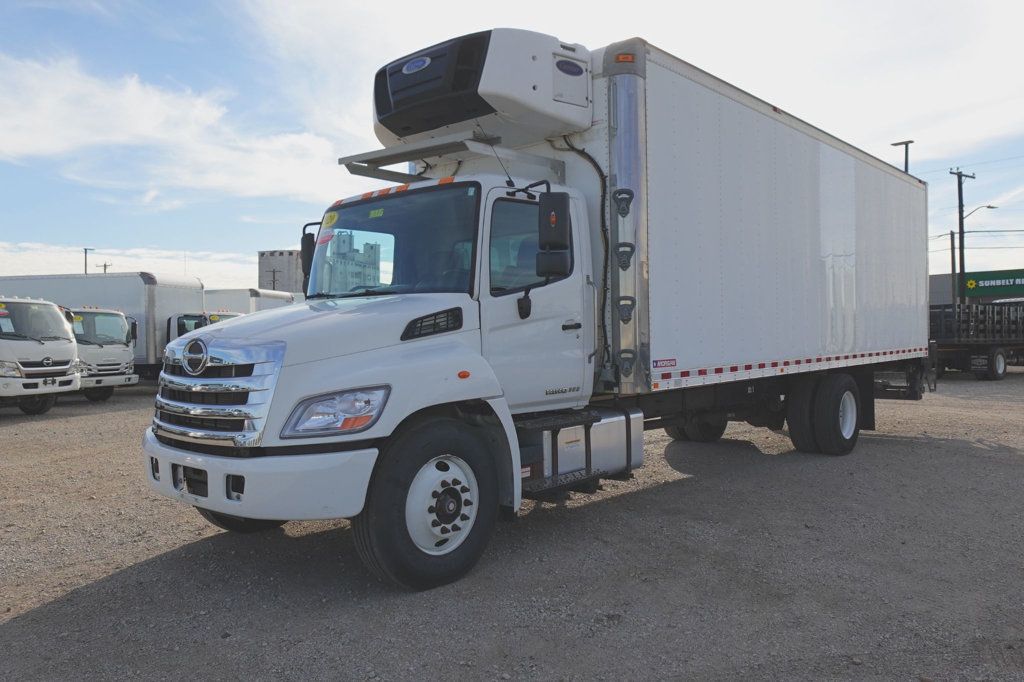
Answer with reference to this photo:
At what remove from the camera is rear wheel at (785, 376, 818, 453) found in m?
9.32

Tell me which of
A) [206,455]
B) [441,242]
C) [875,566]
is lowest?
[875,566]

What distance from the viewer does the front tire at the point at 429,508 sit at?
445 centimetres

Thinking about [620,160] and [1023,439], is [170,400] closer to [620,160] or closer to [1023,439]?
[620,160]

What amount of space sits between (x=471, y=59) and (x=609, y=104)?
1154 millimetres

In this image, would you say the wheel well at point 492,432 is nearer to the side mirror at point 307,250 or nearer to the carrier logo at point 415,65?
the side mirror at point 307,250

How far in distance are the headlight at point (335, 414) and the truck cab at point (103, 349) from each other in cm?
1500

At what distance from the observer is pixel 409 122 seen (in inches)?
249

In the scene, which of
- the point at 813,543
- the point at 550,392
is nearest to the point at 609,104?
the point at 550,392

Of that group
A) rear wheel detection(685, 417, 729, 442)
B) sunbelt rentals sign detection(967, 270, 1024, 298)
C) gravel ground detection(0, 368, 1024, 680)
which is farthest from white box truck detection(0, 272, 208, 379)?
sunbelt rentals sign detection(967, 270, 1024, 298)

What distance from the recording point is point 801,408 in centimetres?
934

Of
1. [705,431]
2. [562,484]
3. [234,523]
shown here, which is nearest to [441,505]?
[562,484]

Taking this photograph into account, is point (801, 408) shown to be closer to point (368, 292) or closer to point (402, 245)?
point (402, 245)

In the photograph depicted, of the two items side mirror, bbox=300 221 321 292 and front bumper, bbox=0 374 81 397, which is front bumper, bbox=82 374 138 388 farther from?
side mirror, bbox=300 221 321 292

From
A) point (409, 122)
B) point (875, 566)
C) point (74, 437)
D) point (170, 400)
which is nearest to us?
point (170, 400)
